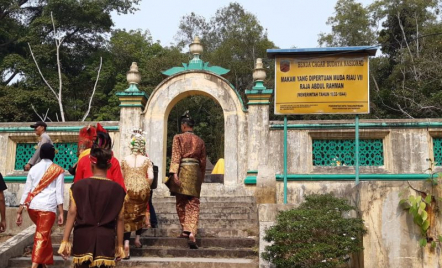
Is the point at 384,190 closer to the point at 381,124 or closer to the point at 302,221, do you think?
the point at 302,221

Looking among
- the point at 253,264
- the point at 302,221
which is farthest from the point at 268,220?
the point at 302,221

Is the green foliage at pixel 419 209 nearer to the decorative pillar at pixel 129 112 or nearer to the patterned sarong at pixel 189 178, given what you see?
the patterned sarong at pixel 189 178

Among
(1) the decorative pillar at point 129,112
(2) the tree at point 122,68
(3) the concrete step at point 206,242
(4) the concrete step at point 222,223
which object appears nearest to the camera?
(3) the concrete step at point 206,242

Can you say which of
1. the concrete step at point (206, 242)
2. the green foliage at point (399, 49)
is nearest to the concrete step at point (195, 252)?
the concrete step at point (206, 242)

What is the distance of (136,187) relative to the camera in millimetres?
6266

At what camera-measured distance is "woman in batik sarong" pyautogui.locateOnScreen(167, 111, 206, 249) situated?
655 centimetres

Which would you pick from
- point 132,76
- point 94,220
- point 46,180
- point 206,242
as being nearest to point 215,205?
point 206,242

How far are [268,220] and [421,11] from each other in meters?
22.1

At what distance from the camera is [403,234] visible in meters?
5.46

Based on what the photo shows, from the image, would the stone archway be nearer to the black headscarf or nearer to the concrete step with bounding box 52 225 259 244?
the concrete step with bounding box 52 225 259 244

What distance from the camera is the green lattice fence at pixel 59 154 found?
10227mm

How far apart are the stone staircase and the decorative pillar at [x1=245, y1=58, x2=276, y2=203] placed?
3.96 feet

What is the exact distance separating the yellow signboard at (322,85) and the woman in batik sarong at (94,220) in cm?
566

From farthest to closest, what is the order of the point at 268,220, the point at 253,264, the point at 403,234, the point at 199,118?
the point at 199,118
the point at 268,220
the point at 253,264
the point at 403,234
